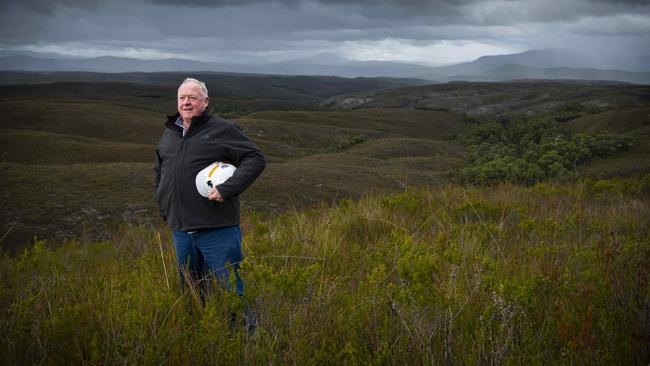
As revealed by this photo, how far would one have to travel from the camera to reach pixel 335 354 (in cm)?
284

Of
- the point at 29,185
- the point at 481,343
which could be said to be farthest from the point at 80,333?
the point at 29,185

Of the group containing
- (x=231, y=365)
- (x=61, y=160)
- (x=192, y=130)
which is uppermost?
(x=192, y=130)

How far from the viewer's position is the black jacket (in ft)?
13.4

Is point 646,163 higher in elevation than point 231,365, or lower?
lower

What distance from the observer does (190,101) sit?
423 cm

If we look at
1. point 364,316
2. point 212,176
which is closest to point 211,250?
point 212,176

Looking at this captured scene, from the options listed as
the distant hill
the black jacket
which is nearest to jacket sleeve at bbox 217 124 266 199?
the black jacket

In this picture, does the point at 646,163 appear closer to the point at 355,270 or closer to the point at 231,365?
the point at 355,270

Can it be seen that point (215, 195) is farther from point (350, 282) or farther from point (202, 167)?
point (350, 282)

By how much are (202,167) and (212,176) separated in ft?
0.69

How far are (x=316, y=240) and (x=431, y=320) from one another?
8.12ft

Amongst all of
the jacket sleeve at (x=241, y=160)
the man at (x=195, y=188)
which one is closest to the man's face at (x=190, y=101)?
the man at (x=195, y=188)

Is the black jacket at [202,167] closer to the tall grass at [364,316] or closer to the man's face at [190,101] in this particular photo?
the man's face at [190,101]

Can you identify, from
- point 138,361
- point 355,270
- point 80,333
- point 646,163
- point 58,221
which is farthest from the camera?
point 646,163
